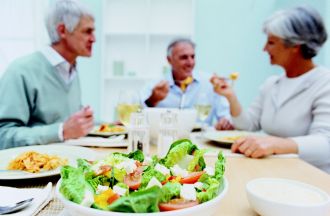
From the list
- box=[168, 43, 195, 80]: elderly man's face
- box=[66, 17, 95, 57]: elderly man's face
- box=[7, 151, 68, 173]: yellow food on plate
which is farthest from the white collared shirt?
box=[168, 43, 195, 80]: elderly man's face

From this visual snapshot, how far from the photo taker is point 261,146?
1.09m

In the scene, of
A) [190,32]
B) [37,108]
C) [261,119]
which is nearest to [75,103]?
[37,108]

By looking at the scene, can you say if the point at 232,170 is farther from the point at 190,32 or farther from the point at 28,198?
the point at 190,32

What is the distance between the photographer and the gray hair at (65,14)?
1711 millimetres

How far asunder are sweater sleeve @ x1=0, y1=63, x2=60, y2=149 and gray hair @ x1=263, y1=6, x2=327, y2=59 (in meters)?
1.21

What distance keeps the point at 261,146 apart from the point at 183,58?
5.40 feet

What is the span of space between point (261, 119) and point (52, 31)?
1.27 m

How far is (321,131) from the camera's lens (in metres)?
1.36

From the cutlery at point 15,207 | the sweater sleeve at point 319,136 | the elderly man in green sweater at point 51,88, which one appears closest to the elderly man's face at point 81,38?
the elderly man in green sweater at point 51,88

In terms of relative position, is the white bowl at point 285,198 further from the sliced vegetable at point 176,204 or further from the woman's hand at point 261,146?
the woman's hand at point 261,146

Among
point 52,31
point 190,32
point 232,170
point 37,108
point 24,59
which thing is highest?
point 190,32

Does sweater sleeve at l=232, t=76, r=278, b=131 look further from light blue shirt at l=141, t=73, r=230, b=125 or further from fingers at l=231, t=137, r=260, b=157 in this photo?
fingers at l=231, t=137, r=260, b=157

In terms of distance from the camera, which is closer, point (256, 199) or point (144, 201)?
point (144, 201)

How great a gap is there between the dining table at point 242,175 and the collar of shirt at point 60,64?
675 mm
